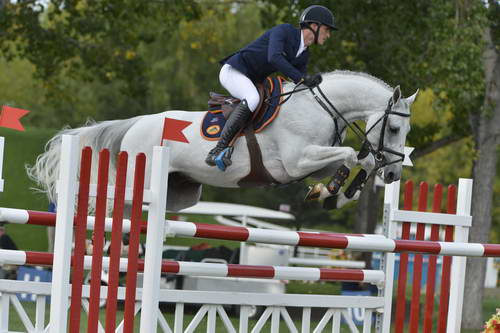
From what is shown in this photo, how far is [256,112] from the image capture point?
5719 mm

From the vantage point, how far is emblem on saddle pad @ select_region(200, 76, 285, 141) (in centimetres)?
573

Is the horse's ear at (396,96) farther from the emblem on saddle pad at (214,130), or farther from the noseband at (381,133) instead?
the emblem on saddle pad at (214,130)

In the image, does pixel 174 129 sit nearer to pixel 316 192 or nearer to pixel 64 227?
pixel 316 192

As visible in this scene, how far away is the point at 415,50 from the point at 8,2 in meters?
6.22

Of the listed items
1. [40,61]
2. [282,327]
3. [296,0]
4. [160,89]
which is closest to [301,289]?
[282,327]

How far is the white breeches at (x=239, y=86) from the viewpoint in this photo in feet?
18.4

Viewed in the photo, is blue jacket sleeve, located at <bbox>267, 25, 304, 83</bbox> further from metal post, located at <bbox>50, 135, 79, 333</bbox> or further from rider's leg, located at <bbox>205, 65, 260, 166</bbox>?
metal post, located at <bbox>50, 135, 79, 333</bbox>

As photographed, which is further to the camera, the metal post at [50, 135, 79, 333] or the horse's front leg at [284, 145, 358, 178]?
the horse's front leg at [284, 145, 358, 178]

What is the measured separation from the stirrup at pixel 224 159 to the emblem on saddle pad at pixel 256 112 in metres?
0.19

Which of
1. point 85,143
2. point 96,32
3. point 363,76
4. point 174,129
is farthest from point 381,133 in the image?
point 96,32

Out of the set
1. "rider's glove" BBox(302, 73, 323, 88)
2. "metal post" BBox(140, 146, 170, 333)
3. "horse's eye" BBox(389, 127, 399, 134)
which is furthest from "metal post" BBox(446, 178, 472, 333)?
"metal post" BBox(140, 146, 170, 333)

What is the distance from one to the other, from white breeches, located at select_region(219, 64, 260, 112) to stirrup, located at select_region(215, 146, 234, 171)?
11.5 inches

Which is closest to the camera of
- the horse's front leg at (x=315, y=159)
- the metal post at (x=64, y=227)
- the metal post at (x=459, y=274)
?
the metal post at (x=64, y=227)

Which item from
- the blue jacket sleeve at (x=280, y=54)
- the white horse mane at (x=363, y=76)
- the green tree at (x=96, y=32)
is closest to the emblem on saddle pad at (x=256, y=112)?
the blue jacket sleeve at (x=280, y=54)
